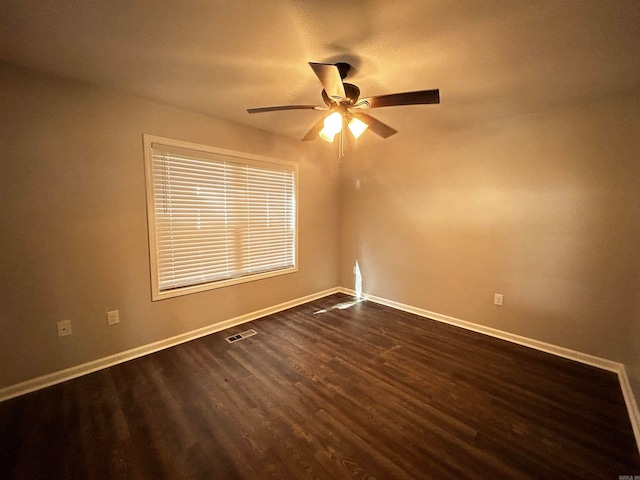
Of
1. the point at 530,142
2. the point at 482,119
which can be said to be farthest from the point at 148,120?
the point at 530,142

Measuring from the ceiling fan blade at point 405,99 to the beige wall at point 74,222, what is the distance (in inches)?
68.9

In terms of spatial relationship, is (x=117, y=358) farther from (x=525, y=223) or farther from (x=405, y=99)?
(x=525, y=223)

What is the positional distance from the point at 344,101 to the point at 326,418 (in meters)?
2.18

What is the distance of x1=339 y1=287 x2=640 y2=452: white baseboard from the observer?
67.6 inches

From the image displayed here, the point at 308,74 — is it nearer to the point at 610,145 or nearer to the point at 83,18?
the point at 83,18

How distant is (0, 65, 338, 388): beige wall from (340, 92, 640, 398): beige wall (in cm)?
253

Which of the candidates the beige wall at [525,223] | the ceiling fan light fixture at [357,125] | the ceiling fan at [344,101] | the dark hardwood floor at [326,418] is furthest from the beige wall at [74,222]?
the beige wall at [525,223]

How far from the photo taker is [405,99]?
1.62m

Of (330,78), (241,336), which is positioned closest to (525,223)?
(330,78)

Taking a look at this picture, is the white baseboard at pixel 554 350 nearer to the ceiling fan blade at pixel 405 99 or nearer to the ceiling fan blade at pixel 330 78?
the ceiling fan blade at pixel 405 99

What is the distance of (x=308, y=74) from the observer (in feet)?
6.10

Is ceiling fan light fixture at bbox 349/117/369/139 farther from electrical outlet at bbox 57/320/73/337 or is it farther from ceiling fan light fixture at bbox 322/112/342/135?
electrical outlet at bbox 57/320/73/337

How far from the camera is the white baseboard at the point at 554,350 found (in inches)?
67.6

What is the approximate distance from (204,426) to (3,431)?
1190 millimetres
